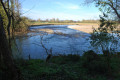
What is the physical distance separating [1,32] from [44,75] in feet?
8.02

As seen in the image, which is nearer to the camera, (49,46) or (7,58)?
(7,58)

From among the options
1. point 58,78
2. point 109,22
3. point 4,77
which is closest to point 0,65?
point 4,77

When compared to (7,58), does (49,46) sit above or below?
below

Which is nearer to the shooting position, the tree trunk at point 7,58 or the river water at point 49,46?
the tree trunk at point 7,58

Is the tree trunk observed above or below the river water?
above

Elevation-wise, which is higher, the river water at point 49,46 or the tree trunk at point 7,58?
the tree trunk at point 7,58

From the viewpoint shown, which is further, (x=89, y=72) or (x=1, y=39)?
(x=89, y=72)

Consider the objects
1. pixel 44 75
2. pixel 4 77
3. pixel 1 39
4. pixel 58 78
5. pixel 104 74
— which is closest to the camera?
pixel 1 39

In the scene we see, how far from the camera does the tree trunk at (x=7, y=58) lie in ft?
9.38

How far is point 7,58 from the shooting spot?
9.83 feet

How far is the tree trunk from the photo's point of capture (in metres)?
2.86

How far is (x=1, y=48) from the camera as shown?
9.40 feet

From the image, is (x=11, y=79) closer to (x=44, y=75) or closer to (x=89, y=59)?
(x=44, y=75)

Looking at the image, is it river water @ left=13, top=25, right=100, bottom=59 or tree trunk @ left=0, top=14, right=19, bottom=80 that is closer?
tree trunk @ left=0, top=14, right=19, bottom=80
